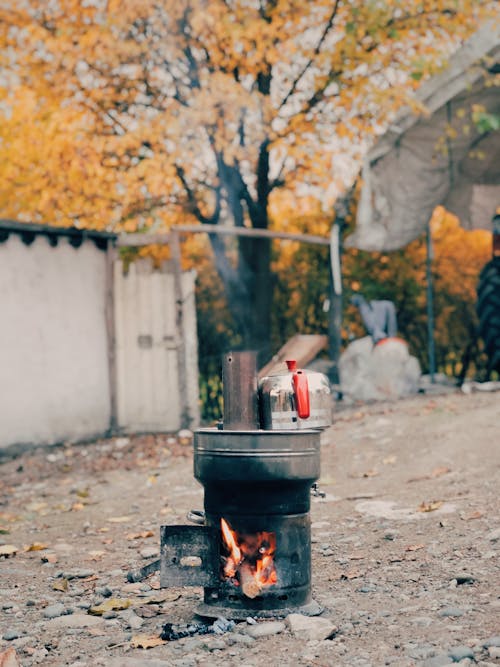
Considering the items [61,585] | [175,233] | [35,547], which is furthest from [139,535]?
[175,233]

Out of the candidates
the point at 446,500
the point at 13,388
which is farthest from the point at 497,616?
the point at 13,388

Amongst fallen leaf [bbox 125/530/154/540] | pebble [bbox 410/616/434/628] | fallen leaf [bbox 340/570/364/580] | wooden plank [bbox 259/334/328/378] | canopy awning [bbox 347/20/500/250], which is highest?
canopy awning [bbox 347/20/500/250]

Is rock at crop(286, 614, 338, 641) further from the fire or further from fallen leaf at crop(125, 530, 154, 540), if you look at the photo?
fallen leaf at crop(125, 530, 154, 540)

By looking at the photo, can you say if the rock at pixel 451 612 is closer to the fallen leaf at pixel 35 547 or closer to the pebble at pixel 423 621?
the pebble at pixel 423 621

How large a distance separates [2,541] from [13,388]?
4441 mm

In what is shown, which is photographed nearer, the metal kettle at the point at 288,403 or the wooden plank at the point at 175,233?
the metal kettle at the point at 288,403

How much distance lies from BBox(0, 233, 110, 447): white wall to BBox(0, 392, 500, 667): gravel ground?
2.81ft

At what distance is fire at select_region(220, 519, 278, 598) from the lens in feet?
14.5

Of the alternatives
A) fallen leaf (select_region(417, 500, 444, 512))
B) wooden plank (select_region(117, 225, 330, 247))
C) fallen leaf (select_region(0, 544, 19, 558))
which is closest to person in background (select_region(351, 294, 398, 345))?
wooden plank (select_region(117, 225, 330, 247))

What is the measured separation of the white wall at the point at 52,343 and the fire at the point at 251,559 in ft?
23.5

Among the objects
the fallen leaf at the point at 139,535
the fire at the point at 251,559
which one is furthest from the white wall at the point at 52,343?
the fire at the point at 251,559

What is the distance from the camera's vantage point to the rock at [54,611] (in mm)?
4871

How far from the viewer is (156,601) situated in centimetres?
506

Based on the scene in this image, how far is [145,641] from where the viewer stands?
4.25 meters
